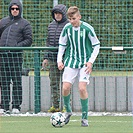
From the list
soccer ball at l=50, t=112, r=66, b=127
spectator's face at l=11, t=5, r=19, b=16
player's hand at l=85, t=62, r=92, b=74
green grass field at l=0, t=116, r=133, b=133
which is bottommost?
green grass field at l=0, t=116, r=133, b=133

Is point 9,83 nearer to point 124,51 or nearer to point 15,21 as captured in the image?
point 15,21

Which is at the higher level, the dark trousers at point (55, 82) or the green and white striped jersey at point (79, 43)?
the green and white striped jersey at point (79, 43)

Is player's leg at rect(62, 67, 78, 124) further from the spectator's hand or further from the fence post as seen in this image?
the fence post

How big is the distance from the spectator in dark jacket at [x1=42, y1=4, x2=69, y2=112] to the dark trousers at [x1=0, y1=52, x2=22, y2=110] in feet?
1.57

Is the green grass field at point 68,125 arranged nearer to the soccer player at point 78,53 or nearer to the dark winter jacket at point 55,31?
the soccer player at point 78,53

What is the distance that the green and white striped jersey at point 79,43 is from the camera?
39.3 feet

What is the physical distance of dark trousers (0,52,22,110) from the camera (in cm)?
1424

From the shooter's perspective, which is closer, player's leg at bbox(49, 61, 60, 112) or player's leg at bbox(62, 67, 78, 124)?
player's leg at bbox(62, 67, 78, 124)

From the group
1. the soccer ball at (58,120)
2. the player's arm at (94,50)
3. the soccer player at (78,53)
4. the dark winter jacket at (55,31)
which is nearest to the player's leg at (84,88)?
the soccer player at (78,53)

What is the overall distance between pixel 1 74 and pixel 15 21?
0.97m

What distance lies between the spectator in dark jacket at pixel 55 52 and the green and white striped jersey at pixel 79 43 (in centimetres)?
203

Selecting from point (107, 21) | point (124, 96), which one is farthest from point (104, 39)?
point (124, 96)

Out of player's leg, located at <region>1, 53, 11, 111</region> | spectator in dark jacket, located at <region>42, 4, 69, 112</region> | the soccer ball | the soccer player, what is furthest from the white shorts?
player's leg, located at <region>1, 53, 11, 111</region>

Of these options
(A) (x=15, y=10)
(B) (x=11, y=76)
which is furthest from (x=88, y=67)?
(A) (x=15, y=10)
